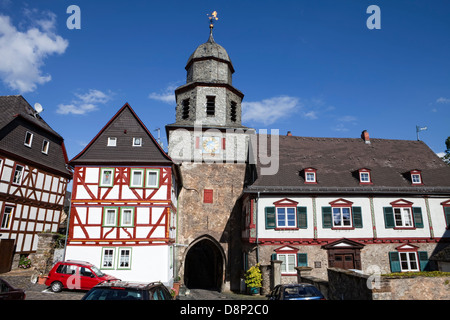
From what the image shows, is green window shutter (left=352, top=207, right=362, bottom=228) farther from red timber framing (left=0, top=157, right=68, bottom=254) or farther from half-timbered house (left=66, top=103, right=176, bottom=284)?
red timber framing (left=0, top=157, right=68, bottom=254)

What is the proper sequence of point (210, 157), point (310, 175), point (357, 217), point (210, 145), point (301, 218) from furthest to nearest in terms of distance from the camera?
point (210, 145)
point (210, 157)
point (310, 175)
point (357, 217)
point (301, 218)

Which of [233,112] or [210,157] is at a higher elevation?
[233,112]

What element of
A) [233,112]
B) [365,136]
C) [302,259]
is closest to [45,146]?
Answer: [233,112]

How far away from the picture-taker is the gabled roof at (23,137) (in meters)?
22.4

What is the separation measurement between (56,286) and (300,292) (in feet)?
41.7

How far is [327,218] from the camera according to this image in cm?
2316

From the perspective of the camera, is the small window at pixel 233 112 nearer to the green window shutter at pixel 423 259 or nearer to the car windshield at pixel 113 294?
the green window shutter at pixel 423 259

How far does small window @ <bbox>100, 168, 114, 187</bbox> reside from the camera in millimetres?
21234

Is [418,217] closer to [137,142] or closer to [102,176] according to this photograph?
[137,142]

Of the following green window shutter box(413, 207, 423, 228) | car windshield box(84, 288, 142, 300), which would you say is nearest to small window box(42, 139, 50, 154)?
car windshield box(84, 288, 142, 300)

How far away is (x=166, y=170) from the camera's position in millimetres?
21797

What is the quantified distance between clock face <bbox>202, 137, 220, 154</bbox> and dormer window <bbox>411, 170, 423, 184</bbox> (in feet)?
53.6

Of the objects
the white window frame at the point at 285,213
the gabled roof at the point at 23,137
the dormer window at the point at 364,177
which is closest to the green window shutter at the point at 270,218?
the white window frame at the point at 285,213
